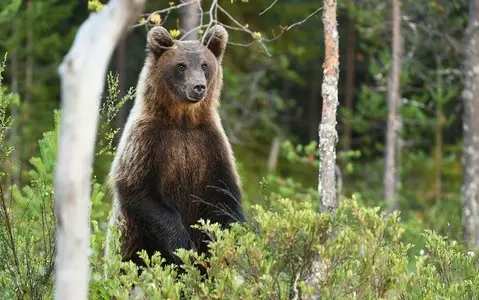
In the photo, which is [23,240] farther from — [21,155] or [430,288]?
[21,155]

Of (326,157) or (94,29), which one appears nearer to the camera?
(94,29)

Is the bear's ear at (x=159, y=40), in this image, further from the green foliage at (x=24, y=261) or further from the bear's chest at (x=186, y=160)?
the green foliage at (x=24, y=261)

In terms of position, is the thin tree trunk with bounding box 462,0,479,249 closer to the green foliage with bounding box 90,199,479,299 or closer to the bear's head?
the bear's head

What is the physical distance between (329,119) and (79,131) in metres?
2.40

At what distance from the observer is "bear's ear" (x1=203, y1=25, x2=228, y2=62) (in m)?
7.36

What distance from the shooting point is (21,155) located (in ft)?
55.8

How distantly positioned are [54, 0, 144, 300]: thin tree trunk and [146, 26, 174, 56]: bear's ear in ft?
8.97

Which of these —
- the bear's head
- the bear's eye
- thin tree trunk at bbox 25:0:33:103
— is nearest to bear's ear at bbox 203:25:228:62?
the bear's head

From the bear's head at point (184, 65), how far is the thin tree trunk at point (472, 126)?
5.22 metres

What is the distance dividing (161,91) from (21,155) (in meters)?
10.2

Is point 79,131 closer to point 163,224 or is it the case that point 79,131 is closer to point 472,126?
point 163,224

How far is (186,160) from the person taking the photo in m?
7.21

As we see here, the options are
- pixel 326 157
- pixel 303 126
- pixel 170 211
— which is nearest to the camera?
pixel 326 157

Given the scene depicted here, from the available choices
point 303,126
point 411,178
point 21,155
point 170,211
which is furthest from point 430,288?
point 303,126
